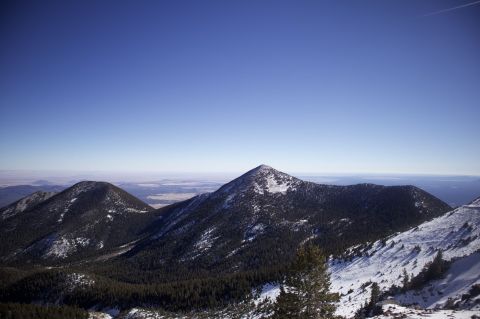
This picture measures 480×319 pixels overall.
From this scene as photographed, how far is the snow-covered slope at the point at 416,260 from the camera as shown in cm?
3661

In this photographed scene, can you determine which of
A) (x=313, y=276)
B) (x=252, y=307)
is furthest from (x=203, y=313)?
(x=313, y=276)

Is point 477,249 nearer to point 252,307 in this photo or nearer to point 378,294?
point 378,294

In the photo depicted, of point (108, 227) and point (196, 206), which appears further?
point (108, 227)

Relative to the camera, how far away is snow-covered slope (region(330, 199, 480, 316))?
36613 mm

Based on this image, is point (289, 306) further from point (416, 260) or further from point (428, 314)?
point (416, 260)

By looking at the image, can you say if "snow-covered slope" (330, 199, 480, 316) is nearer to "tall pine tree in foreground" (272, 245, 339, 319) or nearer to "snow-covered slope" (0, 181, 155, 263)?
"tall pine tree in foreground" (272, 245, 339, 319)

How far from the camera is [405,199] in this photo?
122 meters

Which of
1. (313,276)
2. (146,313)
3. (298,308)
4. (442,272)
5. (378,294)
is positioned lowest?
(146,313)

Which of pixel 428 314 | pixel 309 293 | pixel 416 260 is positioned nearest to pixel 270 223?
pixel 416 260

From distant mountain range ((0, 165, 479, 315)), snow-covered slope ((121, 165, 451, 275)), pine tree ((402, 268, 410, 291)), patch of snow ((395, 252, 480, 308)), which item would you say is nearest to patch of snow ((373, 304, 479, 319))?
patch of snow ((395, 252, 480, 308))

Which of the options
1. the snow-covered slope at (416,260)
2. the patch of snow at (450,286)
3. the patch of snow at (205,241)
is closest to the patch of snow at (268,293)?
the snow-covered slope at (416,260)

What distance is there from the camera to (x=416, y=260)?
163 feet

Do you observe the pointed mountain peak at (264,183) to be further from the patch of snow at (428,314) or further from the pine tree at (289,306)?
the pine tree at (289,306)

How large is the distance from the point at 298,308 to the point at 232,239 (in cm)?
10323
